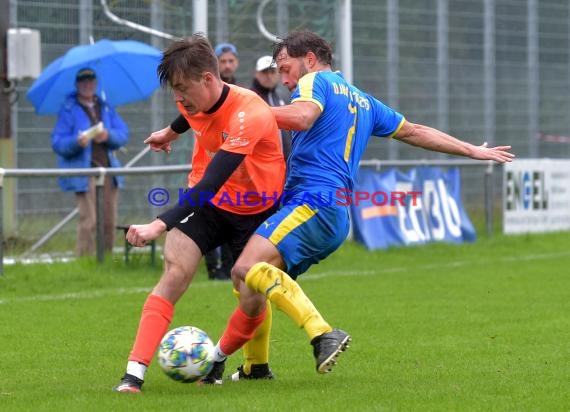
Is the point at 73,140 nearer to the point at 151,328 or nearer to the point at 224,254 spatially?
the point at 224,254

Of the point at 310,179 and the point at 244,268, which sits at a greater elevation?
the point at 310,179

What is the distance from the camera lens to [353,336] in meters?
9.15

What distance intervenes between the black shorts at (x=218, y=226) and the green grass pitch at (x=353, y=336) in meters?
0.76

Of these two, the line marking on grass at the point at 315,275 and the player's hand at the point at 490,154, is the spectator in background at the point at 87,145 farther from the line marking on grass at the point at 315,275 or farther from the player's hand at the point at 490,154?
the player's hand at the point at 490,154

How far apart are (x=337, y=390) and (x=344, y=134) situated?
131 cm

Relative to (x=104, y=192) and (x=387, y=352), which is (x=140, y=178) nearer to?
(x=104, y=192)

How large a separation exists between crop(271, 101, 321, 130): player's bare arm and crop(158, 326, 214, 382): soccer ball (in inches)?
46.6

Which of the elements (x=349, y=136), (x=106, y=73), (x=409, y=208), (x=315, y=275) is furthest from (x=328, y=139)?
(x=409, y=208)

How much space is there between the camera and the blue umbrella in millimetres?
14188

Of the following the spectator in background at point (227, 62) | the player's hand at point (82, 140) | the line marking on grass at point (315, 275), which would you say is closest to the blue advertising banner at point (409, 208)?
the line marking on grass at point (315, 275)

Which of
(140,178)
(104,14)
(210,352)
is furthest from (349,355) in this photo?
(104,14)

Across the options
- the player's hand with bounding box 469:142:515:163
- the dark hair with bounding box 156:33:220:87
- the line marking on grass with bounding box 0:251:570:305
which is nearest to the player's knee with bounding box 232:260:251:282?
the dark hair with bounding box 156:33:220:87

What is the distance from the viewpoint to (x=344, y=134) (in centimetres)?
703

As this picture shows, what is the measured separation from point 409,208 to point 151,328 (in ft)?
32.6
